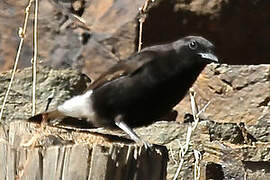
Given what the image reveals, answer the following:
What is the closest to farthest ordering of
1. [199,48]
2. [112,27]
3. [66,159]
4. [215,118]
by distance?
[66,159] < [199,48] < [112,27] < [215,118]

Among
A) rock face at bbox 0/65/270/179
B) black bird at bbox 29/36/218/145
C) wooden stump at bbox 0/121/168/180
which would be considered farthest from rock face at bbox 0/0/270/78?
wooden stump at bbox 0/121/168/180

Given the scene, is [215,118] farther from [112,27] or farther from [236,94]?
[112,27]

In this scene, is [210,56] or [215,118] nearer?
[210,56]

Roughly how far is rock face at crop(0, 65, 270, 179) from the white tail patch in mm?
256

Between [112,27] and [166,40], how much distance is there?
298mm

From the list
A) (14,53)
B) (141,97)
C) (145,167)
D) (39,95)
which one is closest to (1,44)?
(14,53)

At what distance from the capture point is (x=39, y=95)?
3.96m

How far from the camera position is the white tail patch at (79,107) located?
143 inches

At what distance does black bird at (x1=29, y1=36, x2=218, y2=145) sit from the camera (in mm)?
3521

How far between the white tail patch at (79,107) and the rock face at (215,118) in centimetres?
26

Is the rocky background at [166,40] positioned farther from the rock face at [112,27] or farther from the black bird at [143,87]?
the black bird at [143,87]

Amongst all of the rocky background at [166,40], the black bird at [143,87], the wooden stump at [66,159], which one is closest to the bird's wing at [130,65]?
the black bird at [143,87]

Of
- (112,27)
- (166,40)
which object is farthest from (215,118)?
(112,27)

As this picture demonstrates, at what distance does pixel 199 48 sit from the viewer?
3.64m
